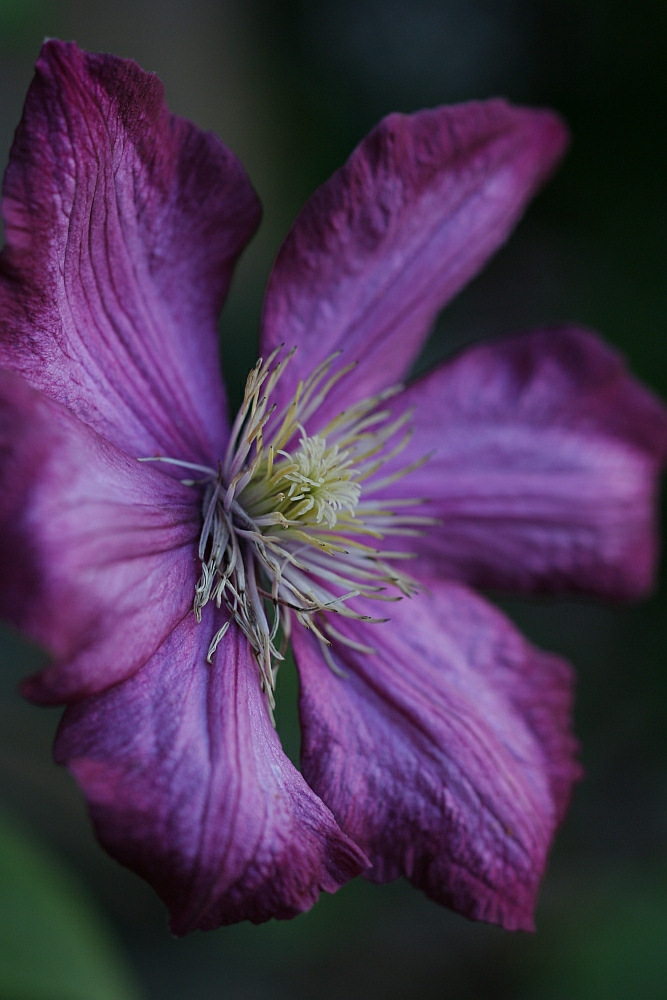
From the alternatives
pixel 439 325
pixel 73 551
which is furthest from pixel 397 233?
pixel 439 325

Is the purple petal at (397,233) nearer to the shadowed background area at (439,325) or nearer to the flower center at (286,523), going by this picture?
the flower center at (286,523)

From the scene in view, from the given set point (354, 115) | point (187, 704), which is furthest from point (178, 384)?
point (354, 115)

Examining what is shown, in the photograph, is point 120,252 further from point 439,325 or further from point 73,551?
point 439,325

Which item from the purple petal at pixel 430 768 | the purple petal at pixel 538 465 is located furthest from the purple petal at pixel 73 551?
the purple petal at pixel 538 465

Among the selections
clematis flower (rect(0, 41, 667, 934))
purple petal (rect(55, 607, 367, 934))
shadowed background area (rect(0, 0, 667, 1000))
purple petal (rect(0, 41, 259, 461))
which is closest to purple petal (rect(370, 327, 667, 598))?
clematis flower (rect(0, 41, 667, 934))

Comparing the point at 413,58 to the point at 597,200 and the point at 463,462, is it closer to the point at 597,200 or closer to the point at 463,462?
the point at 597,200

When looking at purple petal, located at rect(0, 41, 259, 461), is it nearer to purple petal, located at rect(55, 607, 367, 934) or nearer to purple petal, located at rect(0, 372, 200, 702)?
purple petal, located at rect(0, 372, 200, 702)
